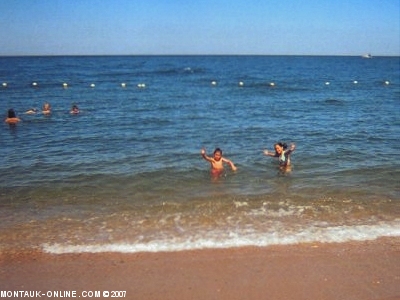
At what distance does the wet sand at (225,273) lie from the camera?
5238 millimetres

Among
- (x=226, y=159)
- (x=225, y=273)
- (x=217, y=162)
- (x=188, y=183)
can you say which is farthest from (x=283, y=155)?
(x=225, y=273)

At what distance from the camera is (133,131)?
1673 centimetres

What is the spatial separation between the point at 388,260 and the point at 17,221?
6480 mm

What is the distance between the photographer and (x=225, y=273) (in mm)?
5672

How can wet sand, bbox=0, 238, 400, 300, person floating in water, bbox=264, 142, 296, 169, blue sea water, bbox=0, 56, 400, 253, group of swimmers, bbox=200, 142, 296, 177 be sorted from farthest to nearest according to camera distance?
person floating in water, bbox=264, 142, 296, 169, group of swimmers, bbox=200, 142, 296, 177, blue sea water, bbox=0, 56, 400, 253, wet sand, bbox=0, 238, 400, 300

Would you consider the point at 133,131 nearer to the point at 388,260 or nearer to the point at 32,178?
the point at 32,178

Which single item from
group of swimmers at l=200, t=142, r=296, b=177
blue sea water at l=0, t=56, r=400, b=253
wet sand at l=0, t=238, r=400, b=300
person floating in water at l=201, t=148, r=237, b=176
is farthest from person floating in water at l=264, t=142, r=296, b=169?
wet sand at l=0, t=238, r=400, b=300

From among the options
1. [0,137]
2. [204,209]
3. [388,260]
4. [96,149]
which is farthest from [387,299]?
[0,137]

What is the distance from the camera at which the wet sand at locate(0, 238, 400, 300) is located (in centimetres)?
524

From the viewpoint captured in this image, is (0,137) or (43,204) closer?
(43,204)

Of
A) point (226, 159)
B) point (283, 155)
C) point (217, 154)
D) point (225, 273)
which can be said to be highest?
point (217, 154)

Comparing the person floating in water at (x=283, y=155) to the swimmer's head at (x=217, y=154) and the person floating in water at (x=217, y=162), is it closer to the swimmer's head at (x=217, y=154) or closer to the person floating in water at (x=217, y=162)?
the person floating in water at (x=217, y=162)

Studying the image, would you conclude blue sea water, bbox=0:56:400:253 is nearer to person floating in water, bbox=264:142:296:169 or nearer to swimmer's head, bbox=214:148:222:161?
person floating in water, bbox=264:142:296:169

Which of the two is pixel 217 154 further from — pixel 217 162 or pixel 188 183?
pixel 188 183
